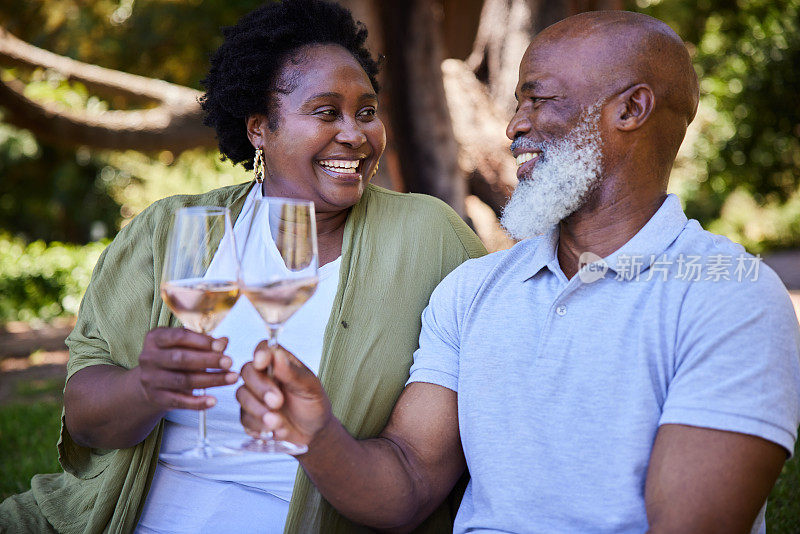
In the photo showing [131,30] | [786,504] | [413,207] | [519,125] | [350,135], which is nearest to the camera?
[519,125]

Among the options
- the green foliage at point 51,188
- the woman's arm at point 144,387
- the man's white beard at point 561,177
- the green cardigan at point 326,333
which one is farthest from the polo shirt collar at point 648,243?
the green foliage at point 51,188

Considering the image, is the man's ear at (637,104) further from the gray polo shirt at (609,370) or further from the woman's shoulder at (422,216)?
the woman's shoulder at (422,216)

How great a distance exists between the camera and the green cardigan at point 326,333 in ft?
9.30

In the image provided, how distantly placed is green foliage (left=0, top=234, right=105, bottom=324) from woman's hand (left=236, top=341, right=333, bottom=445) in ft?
44.5

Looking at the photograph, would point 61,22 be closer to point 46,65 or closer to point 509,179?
point 46,65

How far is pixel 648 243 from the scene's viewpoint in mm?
2535

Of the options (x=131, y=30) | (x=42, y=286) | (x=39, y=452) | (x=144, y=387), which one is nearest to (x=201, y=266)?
(x=144, y=387)

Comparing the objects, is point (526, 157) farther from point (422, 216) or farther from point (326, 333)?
point (326, 333)

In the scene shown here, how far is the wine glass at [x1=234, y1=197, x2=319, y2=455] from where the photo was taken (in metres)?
1.83

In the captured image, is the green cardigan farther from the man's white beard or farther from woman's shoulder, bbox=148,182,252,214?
the man's white beard

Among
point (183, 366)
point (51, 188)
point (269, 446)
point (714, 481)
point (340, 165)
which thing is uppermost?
point (340, 165)

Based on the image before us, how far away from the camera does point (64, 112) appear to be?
818 cm

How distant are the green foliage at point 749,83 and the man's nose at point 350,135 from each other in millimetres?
9369

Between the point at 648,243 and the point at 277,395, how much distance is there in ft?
4.27
